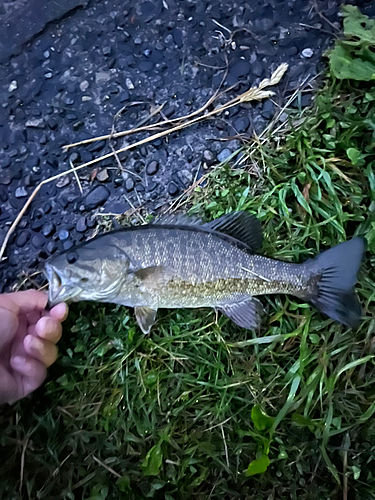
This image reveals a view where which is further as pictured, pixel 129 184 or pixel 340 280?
pixel 129 184

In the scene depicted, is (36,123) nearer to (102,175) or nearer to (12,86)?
(12,86)

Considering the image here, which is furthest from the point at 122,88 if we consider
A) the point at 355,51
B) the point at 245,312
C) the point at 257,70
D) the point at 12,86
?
→ the point at 245,312

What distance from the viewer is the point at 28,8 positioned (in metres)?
2.99

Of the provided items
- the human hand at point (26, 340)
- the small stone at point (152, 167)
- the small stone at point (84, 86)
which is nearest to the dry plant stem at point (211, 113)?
the small stone at point (152, 167)

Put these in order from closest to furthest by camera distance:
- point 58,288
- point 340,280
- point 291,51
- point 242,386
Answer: point 58,288
point 340,280
point 242,386
point 291,51

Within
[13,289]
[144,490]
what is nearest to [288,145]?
[13,289]

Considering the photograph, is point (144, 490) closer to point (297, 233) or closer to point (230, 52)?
point (297, 233)

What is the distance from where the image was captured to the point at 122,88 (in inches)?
115

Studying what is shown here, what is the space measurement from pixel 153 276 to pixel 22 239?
96 centimetres

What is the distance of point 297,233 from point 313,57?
1.14 metres

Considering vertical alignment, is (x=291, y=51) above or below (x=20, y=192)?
above

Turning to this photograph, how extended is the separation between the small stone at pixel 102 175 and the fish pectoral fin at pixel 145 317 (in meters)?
0.87

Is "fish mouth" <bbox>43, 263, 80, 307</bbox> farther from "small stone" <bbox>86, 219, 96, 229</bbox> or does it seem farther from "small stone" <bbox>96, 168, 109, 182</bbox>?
"small stone" <bbox>96, 168, 109, 182</bbox>

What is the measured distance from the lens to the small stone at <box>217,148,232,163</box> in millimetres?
2808
